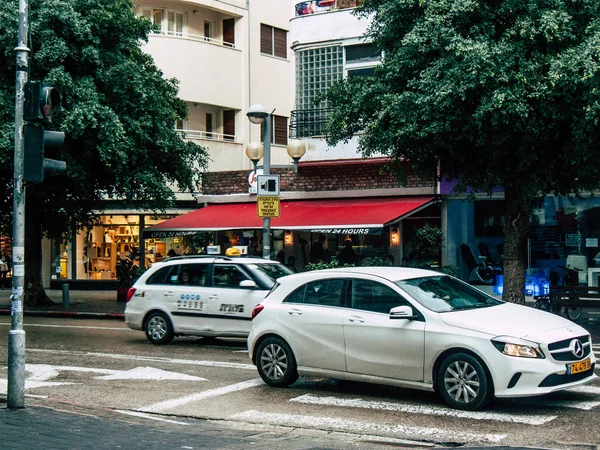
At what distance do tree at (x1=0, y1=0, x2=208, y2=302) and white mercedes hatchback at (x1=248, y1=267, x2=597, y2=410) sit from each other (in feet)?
37.9

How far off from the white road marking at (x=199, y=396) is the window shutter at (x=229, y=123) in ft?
77.3

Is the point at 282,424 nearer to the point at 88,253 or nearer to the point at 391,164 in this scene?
the point at 391,164

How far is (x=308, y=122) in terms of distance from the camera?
25.6m

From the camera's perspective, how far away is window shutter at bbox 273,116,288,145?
3575cm

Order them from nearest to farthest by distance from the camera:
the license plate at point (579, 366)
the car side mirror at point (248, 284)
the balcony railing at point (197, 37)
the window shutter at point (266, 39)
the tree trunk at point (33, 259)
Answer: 1. the license plate at point (579, 366)
2. the car side mirror at point (248, 284)
3. the tree trunk at point (33, 259)
4. the balcony railing at point (197, 37)
5. the window shutter at point (266, 39)

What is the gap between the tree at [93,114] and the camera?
20.9 meters

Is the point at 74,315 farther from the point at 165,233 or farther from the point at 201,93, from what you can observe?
the point at 201,93

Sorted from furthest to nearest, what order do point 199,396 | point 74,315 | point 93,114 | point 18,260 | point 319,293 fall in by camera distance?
1. point 74,315
2. point 93,114
3. point 319,293
4. point 199,396
5. point 18,260

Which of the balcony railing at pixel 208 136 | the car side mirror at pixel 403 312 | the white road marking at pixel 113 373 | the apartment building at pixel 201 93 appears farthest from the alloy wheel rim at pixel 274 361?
the balcony railing at pixel 208 136

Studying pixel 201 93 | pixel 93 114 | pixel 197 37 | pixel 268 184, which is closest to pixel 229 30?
pixel 197 37

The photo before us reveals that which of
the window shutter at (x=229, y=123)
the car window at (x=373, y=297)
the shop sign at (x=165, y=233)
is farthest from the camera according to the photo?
the window shutter at (x=229, y=123)

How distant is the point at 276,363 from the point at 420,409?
2.15 metres

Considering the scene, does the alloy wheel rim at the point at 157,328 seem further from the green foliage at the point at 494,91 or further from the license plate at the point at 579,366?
the license plate at the point at 579,366

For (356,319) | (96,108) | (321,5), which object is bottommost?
(356,319)
